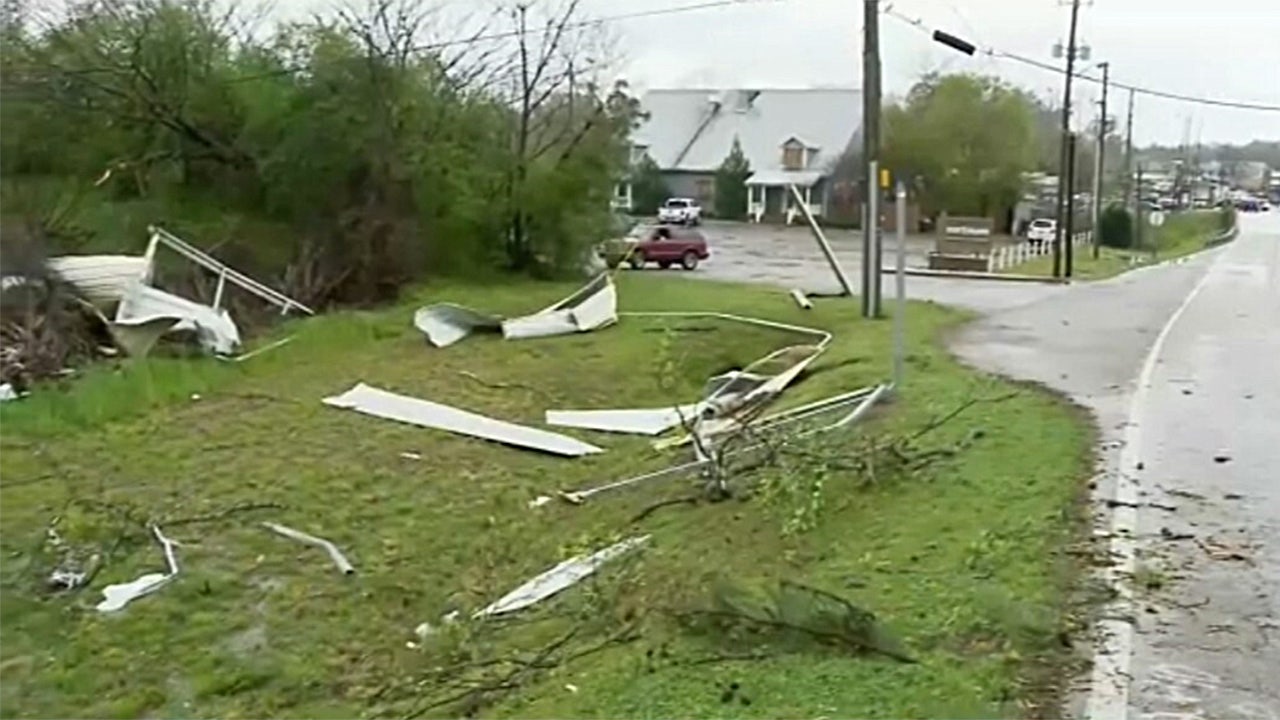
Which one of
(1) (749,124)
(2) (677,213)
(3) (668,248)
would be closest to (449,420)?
(3) (668,248)

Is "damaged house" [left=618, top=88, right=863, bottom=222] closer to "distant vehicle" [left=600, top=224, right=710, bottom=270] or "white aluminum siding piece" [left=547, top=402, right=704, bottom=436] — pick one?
"distant vehicle" [left=600, top=224, right=710, bottom=270]

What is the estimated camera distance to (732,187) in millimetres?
64188

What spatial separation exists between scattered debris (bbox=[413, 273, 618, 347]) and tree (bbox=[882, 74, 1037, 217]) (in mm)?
37795

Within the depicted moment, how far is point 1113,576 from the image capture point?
659 centimetres

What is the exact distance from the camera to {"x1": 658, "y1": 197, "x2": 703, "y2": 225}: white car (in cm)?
4748

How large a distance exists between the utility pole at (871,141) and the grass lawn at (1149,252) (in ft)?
59.2

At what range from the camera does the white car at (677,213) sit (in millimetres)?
47481

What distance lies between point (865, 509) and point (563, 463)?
4.20m

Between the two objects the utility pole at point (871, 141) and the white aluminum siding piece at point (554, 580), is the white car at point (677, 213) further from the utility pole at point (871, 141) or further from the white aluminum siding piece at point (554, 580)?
the white aluminum siding piece at point (554, 580)

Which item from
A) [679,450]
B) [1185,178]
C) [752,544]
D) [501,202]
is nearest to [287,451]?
[679,450]

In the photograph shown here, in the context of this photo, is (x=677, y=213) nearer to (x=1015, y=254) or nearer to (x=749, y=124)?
(x=1015, y=254)

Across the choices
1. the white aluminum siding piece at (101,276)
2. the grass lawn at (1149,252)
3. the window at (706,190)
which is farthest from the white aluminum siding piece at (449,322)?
the window at (706,190)

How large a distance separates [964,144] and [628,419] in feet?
151

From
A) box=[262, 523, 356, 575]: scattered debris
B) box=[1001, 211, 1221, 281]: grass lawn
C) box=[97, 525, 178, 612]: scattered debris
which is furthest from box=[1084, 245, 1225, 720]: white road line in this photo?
box=[1001, 211, 1221, 281]: grass lawn
